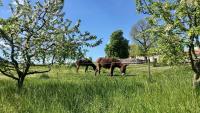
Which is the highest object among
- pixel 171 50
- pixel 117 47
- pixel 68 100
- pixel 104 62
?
pixel 117 47

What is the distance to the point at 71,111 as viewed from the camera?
9156 millimetres

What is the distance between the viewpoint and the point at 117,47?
104 m

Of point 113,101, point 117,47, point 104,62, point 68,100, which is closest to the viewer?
point 113,101

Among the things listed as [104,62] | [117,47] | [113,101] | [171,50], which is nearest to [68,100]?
[113,101]

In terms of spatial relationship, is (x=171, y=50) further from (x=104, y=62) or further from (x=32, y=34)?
(x=104, y=62)

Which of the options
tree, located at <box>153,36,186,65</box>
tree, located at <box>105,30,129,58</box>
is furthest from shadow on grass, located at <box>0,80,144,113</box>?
tree, located at <box>105,30,129,58</box>

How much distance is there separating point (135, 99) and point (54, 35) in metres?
4.52

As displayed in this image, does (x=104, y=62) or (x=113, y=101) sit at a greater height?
(x=104, y=62)

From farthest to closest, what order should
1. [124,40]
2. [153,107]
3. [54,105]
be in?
[124,40]
[54,105]
[153,107]

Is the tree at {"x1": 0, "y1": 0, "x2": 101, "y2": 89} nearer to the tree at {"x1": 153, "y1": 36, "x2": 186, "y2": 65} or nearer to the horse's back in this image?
the tree at {"x1": 153, "y1": 36, "x2": 186, "y2": 65}

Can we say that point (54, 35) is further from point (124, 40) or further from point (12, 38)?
point (124, 40)

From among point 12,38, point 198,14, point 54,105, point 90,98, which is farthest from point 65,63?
point 198,14

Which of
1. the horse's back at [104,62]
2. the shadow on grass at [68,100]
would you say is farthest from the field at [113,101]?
the horse's back at [104,62]

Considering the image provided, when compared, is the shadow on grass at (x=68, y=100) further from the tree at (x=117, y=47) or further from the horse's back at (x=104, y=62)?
the tree at (x=117, y=47)
